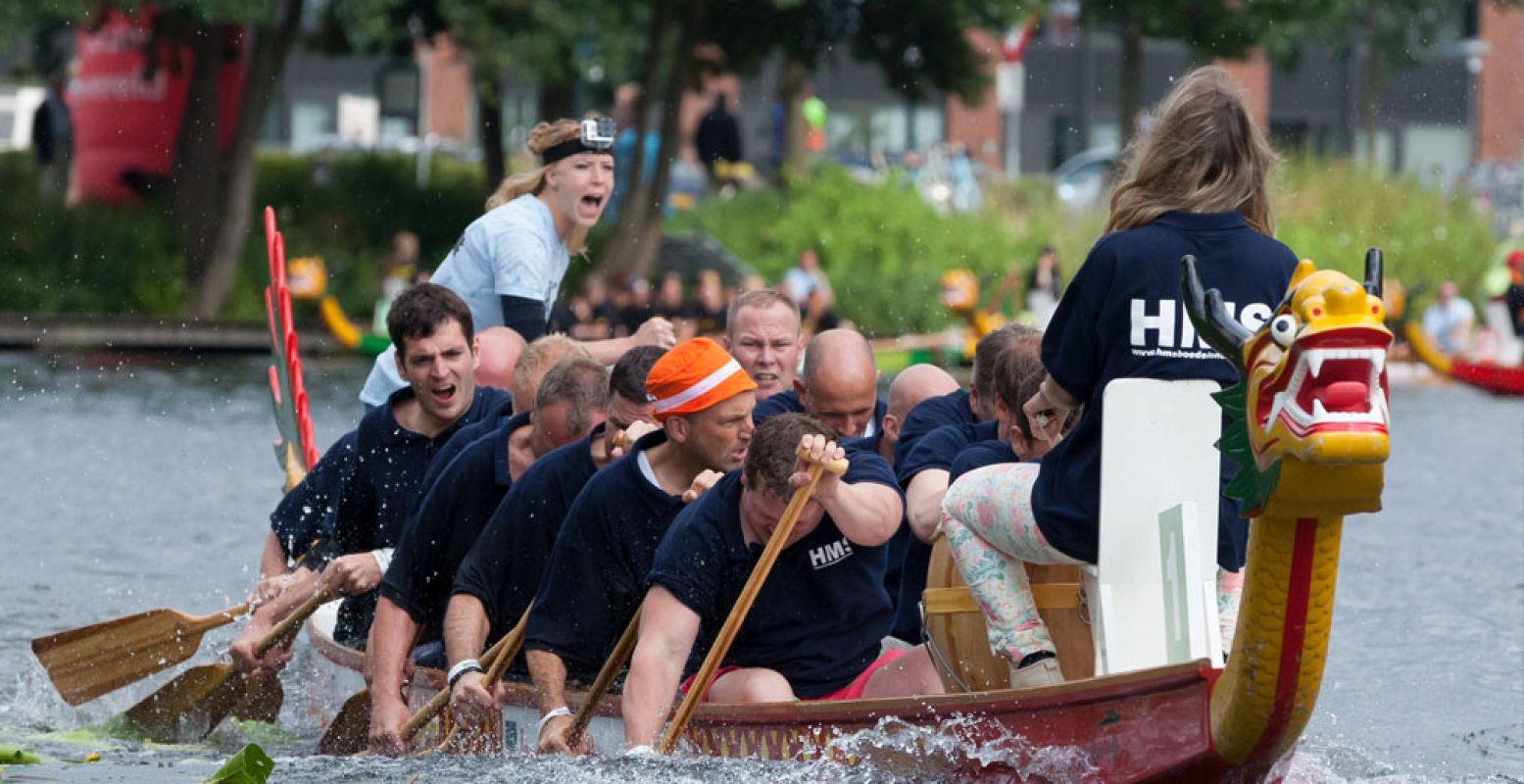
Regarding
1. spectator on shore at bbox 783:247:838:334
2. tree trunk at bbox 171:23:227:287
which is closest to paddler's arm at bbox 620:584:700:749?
spectator on shore at bbox 783:247:838:334

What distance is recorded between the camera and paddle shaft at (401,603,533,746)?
646 cm

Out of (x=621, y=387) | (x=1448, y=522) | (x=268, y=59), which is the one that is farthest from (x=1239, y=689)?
(x=268, y=59)

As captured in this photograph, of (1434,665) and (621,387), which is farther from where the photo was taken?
(1434,665)

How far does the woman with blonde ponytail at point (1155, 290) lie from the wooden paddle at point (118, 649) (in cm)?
376

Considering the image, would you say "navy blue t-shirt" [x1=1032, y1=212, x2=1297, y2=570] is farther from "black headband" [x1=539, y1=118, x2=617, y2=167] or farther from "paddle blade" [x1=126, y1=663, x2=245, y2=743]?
"paddle blade" [x1=126, y1=663, x2=245, y2=743]

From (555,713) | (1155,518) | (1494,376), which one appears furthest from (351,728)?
(1494,376)

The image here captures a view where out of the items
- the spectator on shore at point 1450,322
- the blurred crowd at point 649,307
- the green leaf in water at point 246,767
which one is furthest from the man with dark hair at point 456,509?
the spectator on shore at point 1450,322

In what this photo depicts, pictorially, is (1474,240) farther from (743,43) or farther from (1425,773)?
(1425,773)

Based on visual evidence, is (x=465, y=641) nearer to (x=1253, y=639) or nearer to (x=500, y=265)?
(x=500, y=265)

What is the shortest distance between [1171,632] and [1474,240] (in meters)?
22.5

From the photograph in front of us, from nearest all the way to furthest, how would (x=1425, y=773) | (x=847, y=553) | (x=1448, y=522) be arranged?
(x=847, y=553)
(x=1425, y=773)
(x=1448, y=522)

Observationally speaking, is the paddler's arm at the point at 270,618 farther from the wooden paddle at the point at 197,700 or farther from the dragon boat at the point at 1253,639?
the dragon boat at the point at 1253,639

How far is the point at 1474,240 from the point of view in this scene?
1046 inches

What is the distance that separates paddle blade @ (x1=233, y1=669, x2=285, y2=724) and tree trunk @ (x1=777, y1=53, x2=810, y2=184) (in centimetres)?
1795
